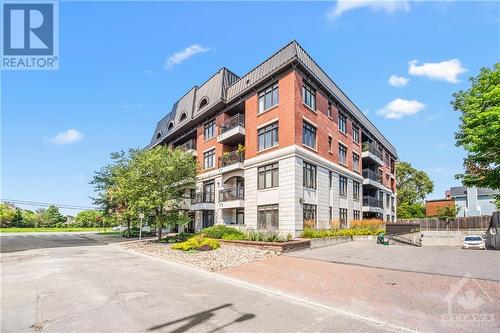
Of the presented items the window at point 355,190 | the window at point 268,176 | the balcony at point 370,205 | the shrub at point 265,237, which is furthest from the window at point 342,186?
the shrub at point 265,237

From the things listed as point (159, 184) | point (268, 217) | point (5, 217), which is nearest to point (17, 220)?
point (5, 217)

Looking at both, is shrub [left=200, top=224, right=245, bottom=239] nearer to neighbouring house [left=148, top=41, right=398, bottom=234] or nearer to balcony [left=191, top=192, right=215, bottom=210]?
neighbouring house [left=148, top=41, right=398, bottom=234]

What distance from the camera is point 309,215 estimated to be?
23500 mm

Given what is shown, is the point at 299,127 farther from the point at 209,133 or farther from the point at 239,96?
the point at 209,133

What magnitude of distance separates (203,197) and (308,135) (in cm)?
1285

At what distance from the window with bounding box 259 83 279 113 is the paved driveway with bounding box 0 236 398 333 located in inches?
622

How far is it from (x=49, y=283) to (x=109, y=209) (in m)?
28.7

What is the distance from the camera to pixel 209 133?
3159cm

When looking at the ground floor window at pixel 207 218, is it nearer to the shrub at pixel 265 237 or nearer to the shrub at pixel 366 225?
the shrub at pixel 265 237

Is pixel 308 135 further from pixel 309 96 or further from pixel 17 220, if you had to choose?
pixel 17 220

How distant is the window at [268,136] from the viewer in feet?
77.2

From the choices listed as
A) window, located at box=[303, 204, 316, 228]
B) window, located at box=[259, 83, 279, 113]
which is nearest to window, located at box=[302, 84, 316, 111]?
window, located at box=[259, 83, 279, 113]

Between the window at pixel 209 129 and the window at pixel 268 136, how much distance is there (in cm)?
769

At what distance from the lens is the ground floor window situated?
30.2 metres
